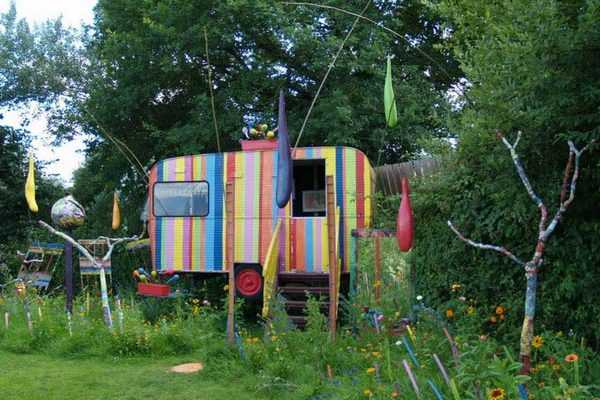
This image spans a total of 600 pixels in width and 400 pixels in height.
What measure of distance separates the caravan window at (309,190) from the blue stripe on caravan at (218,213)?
1.53 m

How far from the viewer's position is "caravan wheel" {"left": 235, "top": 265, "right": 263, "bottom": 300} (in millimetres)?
9070

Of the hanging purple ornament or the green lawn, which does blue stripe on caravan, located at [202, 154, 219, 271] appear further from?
the hanging purple ornament

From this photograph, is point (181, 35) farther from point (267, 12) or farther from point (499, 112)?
point (499, 112)

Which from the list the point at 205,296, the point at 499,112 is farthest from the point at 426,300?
the point at 205,296

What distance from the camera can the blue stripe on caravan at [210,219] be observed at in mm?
9328

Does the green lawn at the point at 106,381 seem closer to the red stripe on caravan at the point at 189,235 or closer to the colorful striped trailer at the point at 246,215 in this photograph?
the colorful striped trailer at the point at 246,215

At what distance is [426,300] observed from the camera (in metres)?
5.46

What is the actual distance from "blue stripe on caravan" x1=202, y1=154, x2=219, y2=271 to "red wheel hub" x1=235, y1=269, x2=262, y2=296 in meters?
0.49

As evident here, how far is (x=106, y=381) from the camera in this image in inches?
226

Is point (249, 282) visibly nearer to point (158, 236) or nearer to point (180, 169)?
point (158, 236)

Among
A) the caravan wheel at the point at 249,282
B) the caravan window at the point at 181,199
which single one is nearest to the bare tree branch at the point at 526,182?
the caravan wheel at the point at 249,282

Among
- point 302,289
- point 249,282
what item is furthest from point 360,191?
point 249,282

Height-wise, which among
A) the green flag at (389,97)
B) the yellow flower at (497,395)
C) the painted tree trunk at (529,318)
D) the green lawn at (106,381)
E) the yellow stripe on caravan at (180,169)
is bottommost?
the green lawn at (106,381)

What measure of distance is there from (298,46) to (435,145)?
285 inches
